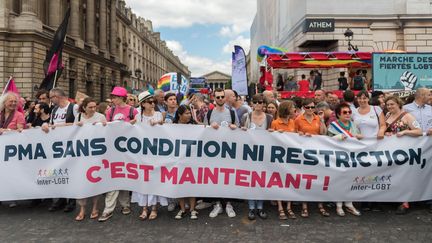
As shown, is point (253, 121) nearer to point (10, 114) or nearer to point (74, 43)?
point (10, 114)

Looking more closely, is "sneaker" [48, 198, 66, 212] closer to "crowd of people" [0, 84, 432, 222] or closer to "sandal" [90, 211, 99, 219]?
"crowd of people" [0, 84, 432, 222]

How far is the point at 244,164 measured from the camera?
5211 millimetres

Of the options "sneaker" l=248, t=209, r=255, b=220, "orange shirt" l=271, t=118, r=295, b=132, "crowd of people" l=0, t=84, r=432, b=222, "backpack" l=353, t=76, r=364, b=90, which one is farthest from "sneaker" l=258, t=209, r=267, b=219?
"backpack" l=353, t=76, r=364, b=90

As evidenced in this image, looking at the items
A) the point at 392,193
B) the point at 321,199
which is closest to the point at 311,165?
the point at 321,199

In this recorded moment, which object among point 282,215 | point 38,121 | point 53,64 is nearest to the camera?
point 282,215

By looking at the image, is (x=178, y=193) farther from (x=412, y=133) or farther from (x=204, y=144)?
(x=412, y=133)

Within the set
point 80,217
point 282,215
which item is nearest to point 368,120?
point 282,215

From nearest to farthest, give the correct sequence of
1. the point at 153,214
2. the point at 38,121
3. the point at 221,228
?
1. the point at 221,228
2. the point at 153,214
3. the point at 38,121

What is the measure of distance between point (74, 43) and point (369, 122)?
124 feet

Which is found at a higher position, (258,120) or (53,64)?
(53,64)

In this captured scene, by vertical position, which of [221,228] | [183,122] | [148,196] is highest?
[183,122]

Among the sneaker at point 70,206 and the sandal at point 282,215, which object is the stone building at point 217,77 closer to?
the sneaker at point 70,206

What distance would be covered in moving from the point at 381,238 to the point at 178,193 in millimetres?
2713

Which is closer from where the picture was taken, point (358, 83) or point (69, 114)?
point (69, 114)
